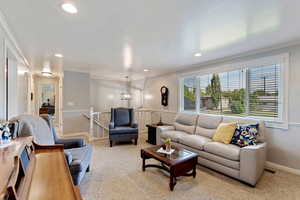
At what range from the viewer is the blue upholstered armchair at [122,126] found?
4.10 metres

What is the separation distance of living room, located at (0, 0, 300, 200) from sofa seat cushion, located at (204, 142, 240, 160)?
2cm

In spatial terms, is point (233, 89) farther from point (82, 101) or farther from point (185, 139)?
point (82, 101)

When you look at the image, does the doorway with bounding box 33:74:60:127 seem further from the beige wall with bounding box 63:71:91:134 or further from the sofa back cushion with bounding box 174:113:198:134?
the sofa back cushion with bounding box 174:113:198:134

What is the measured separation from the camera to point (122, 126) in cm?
462

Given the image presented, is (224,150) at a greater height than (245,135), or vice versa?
(245,135)

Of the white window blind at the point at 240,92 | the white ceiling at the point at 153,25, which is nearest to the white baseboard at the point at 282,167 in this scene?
the white window blind at the point at 240,92

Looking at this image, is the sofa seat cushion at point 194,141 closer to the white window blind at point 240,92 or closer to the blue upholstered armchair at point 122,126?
the white window blind at point 240,92

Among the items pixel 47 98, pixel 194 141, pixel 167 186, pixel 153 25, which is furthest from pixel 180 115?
pixel 47 98

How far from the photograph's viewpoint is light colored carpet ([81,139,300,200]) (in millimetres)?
2004

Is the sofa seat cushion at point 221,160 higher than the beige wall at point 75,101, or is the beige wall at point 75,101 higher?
the beige wall at point 75,101

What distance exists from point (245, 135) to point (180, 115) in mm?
1780

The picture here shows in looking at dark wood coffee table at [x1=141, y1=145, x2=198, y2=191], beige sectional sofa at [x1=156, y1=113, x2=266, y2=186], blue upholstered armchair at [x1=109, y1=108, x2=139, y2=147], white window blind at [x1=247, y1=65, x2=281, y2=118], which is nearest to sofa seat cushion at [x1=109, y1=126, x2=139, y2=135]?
blue upholstered armchair at [x1=109, y1=108, x2=139, y2=147]

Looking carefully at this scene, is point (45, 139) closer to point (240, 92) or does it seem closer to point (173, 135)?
point (173, 135)

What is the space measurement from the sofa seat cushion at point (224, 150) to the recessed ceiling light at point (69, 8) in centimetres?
286
